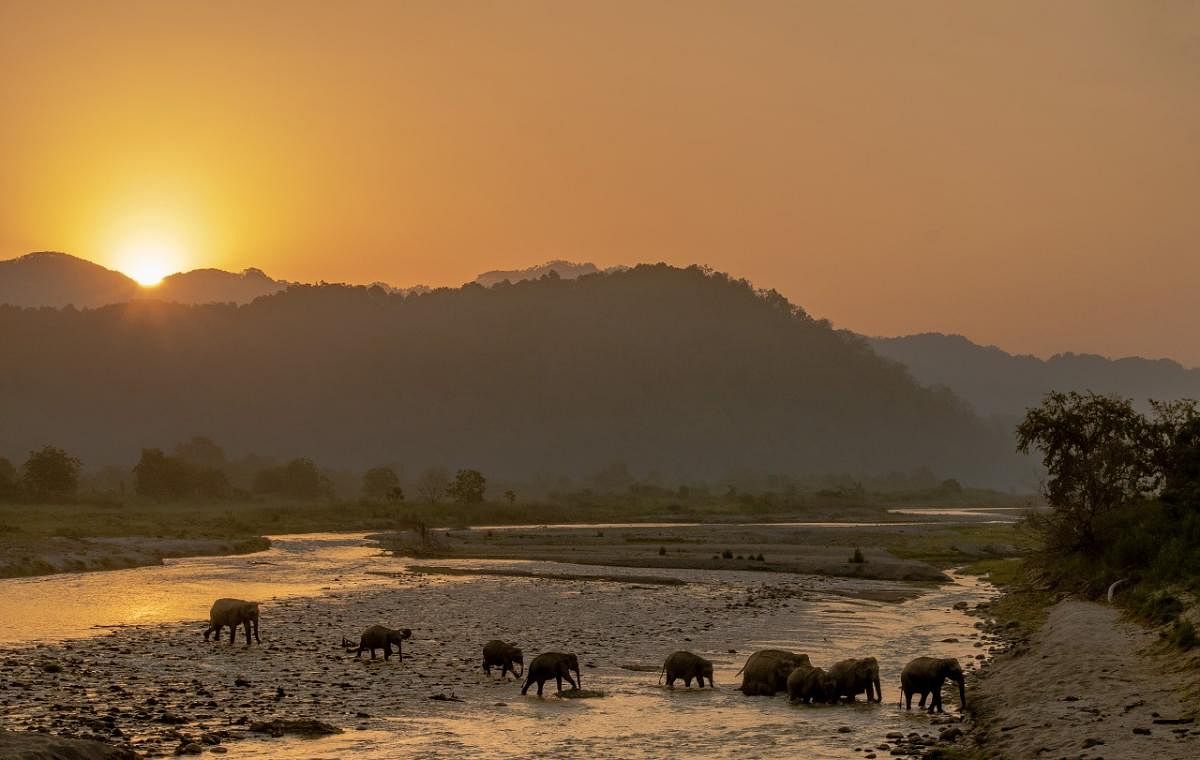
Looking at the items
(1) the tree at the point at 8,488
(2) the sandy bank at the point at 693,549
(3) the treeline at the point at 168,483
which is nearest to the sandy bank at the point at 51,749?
(2) the sandy bank at the point at 693,549

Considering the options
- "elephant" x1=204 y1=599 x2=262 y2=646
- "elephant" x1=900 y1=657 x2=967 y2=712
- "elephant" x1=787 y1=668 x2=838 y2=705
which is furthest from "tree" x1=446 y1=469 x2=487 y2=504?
"elephant" x1=900 y1=657 x2=967 y2=712

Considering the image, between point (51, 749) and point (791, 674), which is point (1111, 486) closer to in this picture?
point (791, 674)

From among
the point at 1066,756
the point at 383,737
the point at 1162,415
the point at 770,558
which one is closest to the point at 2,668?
the point at 383,737

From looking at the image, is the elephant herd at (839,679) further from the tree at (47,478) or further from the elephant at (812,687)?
the tree at (47,478)

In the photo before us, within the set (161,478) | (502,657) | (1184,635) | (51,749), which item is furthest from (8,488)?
(1184,635)

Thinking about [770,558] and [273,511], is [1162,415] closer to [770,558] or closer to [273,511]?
[770,558]

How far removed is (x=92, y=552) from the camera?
7162 centimetres

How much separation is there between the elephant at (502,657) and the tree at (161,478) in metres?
145

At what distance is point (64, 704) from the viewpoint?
77.9 feet

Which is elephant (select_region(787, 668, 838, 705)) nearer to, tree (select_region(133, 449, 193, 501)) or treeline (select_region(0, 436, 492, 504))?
treeline (select_region(0, 436, 492, 504))

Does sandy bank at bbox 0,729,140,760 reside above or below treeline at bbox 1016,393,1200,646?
below

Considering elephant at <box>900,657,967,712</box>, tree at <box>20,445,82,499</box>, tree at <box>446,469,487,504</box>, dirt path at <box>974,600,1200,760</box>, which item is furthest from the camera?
tree at <box>446,469,487,504</box>

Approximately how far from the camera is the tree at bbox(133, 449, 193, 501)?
163750 millimetres

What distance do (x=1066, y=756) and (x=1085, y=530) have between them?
3187cm
